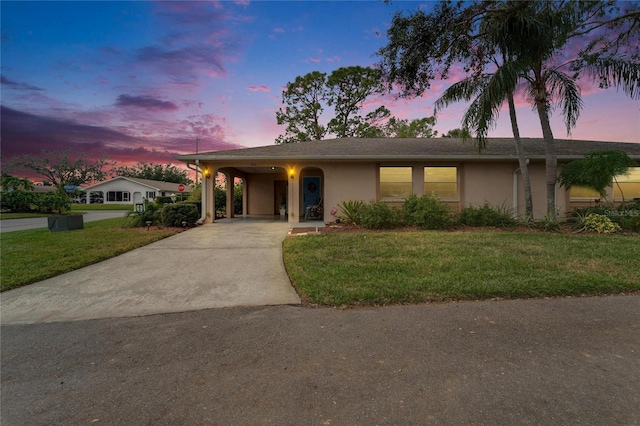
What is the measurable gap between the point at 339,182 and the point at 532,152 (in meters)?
8.05

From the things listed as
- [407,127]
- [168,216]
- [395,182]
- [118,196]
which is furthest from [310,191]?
[118,196]

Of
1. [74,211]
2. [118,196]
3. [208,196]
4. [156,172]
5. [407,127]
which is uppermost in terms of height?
[407,127]

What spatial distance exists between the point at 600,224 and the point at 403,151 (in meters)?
6.73

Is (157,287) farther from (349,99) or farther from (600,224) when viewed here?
(349,99)

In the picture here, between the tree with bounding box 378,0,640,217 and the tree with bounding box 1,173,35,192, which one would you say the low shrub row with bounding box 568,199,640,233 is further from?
the tree with bounding box 1,173,35,192

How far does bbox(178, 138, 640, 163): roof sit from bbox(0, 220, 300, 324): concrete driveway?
5451mm

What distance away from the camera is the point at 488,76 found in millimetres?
9945

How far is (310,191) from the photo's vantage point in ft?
47.8

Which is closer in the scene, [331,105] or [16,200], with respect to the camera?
[16,200]

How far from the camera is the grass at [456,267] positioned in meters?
4.09

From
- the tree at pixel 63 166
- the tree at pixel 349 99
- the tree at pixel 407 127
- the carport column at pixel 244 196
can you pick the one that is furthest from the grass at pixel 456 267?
the tree at pixel 63 166

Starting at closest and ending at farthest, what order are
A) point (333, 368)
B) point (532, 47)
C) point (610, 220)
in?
point (333, 368)
point (532, 47)
point (610, 220)

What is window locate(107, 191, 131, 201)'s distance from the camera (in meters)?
42.9

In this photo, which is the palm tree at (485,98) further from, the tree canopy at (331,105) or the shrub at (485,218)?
the tree canopy at (331,105)
